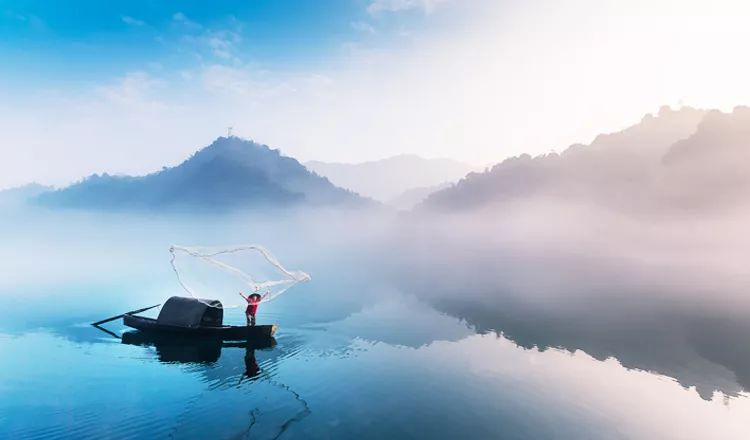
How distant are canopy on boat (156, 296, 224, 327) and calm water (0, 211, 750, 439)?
2.62 metres

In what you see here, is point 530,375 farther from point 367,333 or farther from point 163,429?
point 163,429

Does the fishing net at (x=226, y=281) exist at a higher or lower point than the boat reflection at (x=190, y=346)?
higher

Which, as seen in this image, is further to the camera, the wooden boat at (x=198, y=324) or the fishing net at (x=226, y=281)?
the fishing net at (x=226, y=281)

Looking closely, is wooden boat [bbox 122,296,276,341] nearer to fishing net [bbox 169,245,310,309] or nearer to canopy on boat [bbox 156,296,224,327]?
canopy on boat [bbox 156,296,224,327]

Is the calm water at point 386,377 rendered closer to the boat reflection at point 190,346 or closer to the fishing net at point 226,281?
the boat reflection at point 190,346

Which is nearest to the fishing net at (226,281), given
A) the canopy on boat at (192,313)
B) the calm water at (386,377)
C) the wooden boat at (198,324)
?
the canopy on boat at (192,313)

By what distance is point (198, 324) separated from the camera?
145 ft

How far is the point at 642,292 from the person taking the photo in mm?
95250

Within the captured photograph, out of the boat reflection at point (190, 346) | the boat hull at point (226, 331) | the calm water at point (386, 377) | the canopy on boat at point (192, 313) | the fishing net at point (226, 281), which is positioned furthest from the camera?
the fishing net at point (226, 281)

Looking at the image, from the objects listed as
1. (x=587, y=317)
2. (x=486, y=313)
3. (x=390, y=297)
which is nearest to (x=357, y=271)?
(x=390, y=297)

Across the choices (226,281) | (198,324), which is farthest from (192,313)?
(226,281)

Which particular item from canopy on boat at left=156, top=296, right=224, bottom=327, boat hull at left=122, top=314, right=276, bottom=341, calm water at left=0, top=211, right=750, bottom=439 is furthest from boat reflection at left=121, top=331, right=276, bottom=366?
canopy on boat at left=156, top=296, right=224, bottom=327

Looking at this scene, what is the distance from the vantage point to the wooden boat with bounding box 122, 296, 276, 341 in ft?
143

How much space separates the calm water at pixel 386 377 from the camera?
27.7 metres
